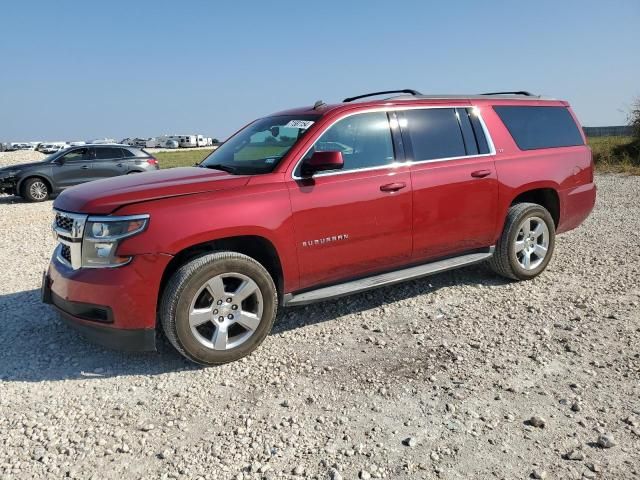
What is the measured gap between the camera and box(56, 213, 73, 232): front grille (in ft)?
11.8

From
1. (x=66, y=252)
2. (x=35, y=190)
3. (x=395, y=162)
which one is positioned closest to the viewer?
(x=66, y=252)

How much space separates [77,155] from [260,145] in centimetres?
1183

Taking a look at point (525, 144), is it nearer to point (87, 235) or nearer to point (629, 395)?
point (629, 395)

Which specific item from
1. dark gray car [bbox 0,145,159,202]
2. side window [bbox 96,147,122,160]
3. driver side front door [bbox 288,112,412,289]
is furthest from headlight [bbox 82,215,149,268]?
side window [bbox 96,147,122,160]

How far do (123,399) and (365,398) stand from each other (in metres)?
1.57

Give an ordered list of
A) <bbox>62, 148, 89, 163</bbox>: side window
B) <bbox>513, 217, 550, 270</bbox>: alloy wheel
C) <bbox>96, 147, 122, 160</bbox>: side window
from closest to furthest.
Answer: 1. <bbox>513, 217, 550, 270</bbox>: alloy wheel
2. <bbox>62, 148, 89, 163</bbox>: side window
3. <bbox>96, 147, 122, 160</bbox>: side window

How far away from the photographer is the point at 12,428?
2979 millimetres

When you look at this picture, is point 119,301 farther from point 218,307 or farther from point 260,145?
point 260,145

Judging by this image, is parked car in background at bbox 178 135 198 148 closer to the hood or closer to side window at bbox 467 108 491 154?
side window at bbox 467 108 491 154

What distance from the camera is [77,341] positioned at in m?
4.16

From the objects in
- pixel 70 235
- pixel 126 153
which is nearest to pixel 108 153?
pixel 126 153

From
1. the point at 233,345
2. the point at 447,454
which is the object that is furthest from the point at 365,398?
the point at 233,345

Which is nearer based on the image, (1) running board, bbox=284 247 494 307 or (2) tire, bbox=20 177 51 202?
(1) running board, bbox=284 247 494 307

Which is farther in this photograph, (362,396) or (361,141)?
(361,141)
